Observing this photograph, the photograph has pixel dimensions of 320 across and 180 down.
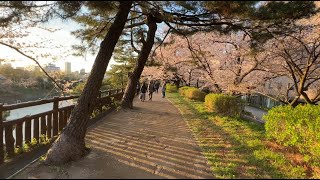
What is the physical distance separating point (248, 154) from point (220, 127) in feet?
12.2

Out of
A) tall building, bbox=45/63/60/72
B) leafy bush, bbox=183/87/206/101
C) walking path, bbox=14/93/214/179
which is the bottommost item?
walking path, bbox=14/93/214/179

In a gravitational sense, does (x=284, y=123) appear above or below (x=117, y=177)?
above

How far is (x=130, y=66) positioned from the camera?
2669 cm

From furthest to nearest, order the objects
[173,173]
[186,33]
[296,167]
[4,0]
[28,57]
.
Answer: [186,33] < [28,57] < [296,167] < [173,173] < [4,0]

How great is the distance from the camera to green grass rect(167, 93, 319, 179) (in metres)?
5.43

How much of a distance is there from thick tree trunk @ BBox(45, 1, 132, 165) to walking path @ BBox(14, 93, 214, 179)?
0.25 meters

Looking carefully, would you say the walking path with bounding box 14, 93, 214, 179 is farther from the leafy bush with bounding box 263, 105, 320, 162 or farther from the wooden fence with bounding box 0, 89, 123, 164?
the leafy bush with bounding box 263, 105, 320, 162

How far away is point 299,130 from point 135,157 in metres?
4.11

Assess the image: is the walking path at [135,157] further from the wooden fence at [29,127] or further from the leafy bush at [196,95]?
the leafy bush at [196,95]

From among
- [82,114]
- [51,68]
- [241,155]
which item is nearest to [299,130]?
[241,155]

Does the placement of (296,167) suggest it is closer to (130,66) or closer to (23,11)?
(23,11)

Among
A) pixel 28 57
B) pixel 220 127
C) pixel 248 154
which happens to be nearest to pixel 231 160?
pixel 248 154

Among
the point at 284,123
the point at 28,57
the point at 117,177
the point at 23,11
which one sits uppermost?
the point at 23,11

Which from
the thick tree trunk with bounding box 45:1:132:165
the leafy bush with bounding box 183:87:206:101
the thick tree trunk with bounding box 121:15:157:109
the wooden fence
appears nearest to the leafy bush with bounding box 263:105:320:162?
the thick tree trunk with bounding box 45:1:132:165
